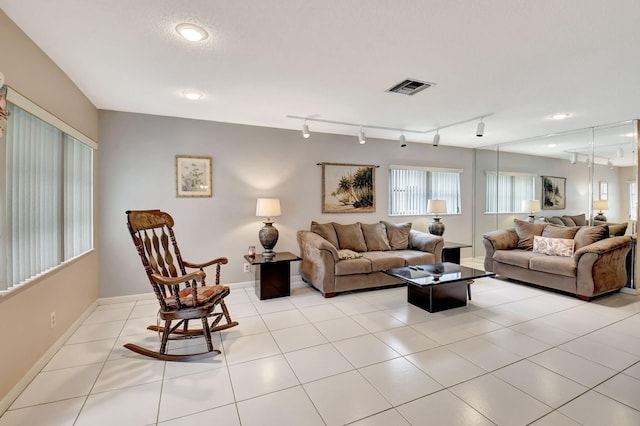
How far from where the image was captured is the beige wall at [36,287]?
6.09 feet

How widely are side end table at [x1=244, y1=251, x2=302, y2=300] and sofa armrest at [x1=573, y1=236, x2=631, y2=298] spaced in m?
3.59

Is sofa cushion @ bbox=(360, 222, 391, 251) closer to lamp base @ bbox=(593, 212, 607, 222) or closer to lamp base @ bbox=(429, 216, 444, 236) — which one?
lamp base @ bbox=(429, 216, 444, 236)

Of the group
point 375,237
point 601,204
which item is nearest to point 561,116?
point 601,204

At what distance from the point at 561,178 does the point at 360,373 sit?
5.09 metres

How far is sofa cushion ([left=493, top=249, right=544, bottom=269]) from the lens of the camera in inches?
169

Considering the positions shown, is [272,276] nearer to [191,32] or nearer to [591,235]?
[191,32]

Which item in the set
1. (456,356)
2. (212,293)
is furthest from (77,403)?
(456,356)

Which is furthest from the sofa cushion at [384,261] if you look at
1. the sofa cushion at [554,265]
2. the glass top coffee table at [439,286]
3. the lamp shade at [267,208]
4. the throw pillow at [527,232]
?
the throw pillow at [527,232]

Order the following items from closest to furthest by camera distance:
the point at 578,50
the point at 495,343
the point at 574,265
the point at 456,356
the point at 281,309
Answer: the point at 578,50 < the point at 456,356 < the point at 495,343 < the point at 281,309 < the point at 574,265

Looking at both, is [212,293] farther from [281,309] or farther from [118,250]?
[118,250]

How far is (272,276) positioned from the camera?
3.88 metres

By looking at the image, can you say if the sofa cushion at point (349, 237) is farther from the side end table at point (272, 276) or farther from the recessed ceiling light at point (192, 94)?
the recessed ceiling light at point (192, 94)

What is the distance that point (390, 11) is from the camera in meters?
1.78

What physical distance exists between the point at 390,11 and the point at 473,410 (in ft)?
7.97
